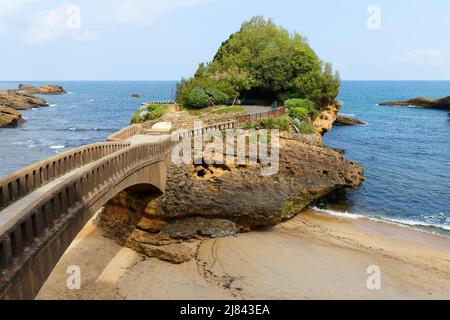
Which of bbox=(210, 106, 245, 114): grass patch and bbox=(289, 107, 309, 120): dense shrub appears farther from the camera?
bbox=(210, 106, 245, 114): grass patch

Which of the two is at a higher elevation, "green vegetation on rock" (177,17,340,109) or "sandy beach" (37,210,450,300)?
"green vegetation on rock" (177,17,340,109)

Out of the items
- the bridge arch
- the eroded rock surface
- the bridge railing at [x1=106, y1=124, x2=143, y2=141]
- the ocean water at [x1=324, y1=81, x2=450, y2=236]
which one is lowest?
the ocean water at [x1=324, y1=81, x2=450, y2=236]

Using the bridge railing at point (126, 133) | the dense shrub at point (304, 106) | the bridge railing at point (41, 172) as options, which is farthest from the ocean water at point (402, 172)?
the bridge railing at point (41, 172)

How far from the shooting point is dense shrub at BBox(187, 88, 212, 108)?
128 feet

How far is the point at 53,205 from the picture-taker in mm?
12562

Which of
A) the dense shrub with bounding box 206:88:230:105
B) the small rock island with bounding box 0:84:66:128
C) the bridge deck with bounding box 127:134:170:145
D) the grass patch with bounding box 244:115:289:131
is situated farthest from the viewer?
the small rock island with bounding box 0:84:66:128

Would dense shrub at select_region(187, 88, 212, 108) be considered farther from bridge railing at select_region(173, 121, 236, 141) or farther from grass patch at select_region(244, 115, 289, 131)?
grass patch at select_region(244, 115, 289, 131)

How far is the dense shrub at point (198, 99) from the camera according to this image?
39125 mm

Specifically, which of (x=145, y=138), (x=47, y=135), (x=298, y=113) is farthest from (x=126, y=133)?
(x=47, y=135)

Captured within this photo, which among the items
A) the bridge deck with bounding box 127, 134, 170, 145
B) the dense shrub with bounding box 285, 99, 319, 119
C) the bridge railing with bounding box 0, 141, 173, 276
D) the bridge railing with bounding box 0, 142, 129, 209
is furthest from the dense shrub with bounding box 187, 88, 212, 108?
the bridge railing with bounding box 0, 141, 173, 276

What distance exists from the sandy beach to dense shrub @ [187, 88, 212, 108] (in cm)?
1658

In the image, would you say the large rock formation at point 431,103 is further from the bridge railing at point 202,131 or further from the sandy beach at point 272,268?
the bridge railing at point 202,131

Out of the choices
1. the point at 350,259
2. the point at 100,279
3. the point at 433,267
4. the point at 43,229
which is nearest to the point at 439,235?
Result: the point at 433,267
